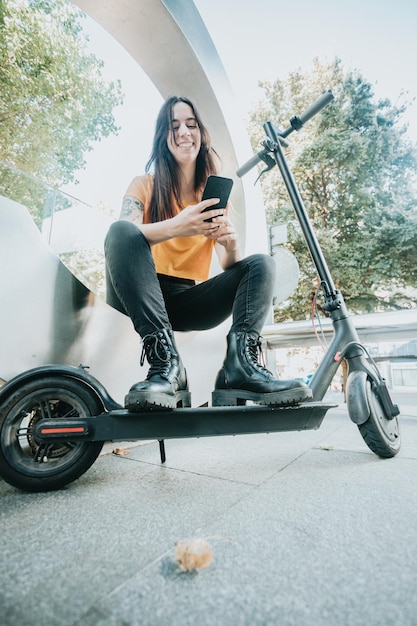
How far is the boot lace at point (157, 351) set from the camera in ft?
2.97

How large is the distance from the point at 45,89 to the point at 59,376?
852cm

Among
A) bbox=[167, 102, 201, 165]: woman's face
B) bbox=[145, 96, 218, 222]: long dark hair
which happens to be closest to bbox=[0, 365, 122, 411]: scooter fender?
bbox=[145, 96, 218, 222]: long dark hair

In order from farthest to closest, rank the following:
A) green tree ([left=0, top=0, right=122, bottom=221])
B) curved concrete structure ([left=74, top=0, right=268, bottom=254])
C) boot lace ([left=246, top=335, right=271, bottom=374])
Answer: green tree ([left=0, top=0, right=122, bottom=221])
curved concrete structure ([left=74, top=0, right=268, bottom=254])
boot lace ([left=246, top=335, right=271, bottom=374])

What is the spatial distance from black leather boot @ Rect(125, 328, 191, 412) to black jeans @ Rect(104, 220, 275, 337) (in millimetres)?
42

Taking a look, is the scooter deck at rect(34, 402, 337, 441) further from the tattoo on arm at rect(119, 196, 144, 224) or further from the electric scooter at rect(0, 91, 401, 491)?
the tattoo on arm at rect(119, 196, 144, 224)

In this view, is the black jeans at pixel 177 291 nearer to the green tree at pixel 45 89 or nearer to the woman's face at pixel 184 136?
the woman's face at pixel 184 136

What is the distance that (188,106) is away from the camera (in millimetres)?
1383

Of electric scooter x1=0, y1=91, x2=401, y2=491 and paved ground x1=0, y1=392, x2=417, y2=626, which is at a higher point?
electric scooter x1=0, y1=91, x2=401, y2=491

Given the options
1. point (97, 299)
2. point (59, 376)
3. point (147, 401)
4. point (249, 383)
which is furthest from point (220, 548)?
point (97, 299)

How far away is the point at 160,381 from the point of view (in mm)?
844

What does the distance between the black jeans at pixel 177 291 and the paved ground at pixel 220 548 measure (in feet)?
1.45

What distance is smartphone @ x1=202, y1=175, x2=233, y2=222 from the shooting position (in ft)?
3.26

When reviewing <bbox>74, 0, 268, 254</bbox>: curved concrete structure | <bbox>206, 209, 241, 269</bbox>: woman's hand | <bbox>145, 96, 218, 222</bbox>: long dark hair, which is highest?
<bbox>74, 0, 268, 254</bbox>: curved concrete structure

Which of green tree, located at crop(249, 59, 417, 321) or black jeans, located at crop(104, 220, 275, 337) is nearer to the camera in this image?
black jeans, located at crop(104, 220, 275, 337)
